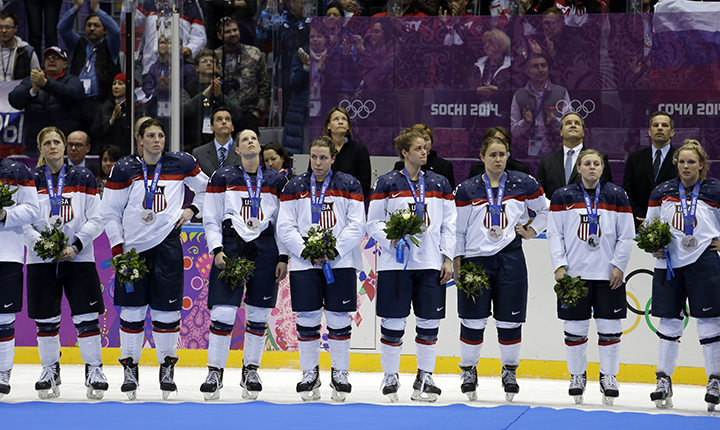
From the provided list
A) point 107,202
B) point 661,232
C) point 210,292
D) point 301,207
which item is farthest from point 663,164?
point 107,202

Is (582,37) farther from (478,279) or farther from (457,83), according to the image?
(478,279)

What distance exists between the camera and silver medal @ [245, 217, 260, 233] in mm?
5559

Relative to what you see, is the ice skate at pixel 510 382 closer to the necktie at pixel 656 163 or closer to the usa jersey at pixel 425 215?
the usa jersey at pixel 425 215

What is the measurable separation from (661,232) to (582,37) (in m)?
3.40

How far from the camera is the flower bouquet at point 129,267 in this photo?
5398 mm

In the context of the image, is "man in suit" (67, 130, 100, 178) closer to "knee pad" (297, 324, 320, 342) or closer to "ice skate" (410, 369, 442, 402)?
"knee pad" (297, 324, 320, 342)

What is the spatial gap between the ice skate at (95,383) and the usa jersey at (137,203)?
831mm

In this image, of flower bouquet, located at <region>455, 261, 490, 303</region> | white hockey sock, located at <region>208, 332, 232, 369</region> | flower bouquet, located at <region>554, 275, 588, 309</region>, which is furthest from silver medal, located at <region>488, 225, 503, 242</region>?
white hockey sock, located at <region>208, 332, 232, 369</region>

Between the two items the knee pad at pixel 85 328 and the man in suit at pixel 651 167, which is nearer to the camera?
the knee pad at pixel 85 328

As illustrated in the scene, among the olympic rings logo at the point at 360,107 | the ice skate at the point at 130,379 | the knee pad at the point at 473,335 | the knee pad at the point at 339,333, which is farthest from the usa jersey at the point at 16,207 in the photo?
the olympic rings logo at the point at 360,107

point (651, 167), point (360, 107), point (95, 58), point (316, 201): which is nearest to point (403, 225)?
point (316, 201)

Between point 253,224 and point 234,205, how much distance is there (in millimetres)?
175

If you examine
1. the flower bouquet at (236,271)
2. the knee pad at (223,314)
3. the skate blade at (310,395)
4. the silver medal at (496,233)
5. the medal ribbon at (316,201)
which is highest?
the medal ribbon at (316,201)

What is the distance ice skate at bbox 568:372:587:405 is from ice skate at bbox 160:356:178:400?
2.58m
